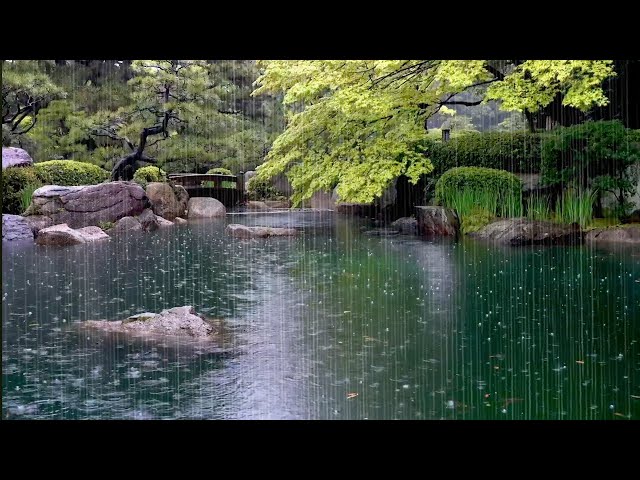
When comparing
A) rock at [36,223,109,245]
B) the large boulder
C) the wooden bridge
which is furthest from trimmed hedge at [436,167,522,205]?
the wooden bridge

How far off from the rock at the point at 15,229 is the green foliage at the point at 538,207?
816 cm

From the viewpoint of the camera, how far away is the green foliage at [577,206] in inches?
418

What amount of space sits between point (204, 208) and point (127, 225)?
354cm

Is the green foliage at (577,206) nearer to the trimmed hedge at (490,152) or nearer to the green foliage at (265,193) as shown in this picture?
the trimmed hedge at (490,152)

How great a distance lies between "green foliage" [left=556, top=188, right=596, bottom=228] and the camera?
1062 centimetres

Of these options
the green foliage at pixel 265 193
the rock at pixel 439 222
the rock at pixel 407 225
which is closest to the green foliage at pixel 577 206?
the rock at pixel 439 222

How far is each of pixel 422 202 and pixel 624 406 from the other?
9.67 metres

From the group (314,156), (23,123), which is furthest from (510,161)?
(23,123)

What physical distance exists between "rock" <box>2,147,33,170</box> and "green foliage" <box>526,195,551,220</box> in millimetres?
9700

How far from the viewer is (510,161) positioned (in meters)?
11.9

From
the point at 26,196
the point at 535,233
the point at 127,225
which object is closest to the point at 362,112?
the point at 535,233

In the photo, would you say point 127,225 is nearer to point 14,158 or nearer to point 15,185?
point 15,185
